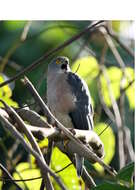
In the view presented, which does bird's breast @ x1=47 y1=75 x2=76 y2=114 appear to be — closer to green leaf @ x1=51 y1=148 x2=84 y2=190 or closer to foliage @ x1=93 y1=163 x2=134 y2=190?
green leaf @ x1=51 y1=148 x2=84 y2=190

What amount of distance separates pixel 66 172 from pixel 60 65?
915 millimetres

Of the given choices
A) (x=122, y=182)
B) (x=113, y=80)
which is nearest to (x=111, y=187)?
(x=122, y=182)

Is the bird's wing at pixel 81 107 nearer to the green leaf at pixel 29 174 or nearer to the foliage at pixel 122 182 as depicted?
the green leaf at pixel 29 174

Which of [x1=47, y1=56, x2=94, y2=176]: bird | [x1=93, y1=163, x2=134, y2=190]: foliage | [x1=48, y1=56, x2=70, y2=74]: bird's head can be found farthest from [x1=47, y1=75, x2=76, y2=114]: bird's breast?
[x1=93, y1=163, x2=134, y2=190]: foliage

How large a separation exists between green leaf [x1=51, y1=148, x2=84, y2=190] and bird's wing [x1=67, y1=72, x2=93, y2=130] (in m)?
0.40

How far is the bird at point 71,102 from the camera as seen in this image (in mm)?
2529

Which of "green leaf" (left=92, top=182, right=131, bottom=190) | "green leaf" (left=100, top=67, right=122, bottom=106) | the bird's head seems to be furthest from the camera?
the bird's head

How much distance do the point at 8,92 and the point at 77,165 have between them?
0.43 metres

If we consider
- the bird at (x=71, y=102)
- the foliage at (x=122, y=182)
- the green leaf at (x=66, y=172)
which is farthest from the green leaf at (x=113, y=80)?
the foliage at (x=122, y=182)

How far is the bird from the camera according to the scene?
2.53 meters

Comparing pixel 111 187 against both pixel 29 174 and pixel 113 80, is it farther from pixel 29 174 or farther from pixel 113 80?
pixel 113 80

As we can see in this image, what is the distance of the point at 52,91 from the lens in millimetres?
2666
